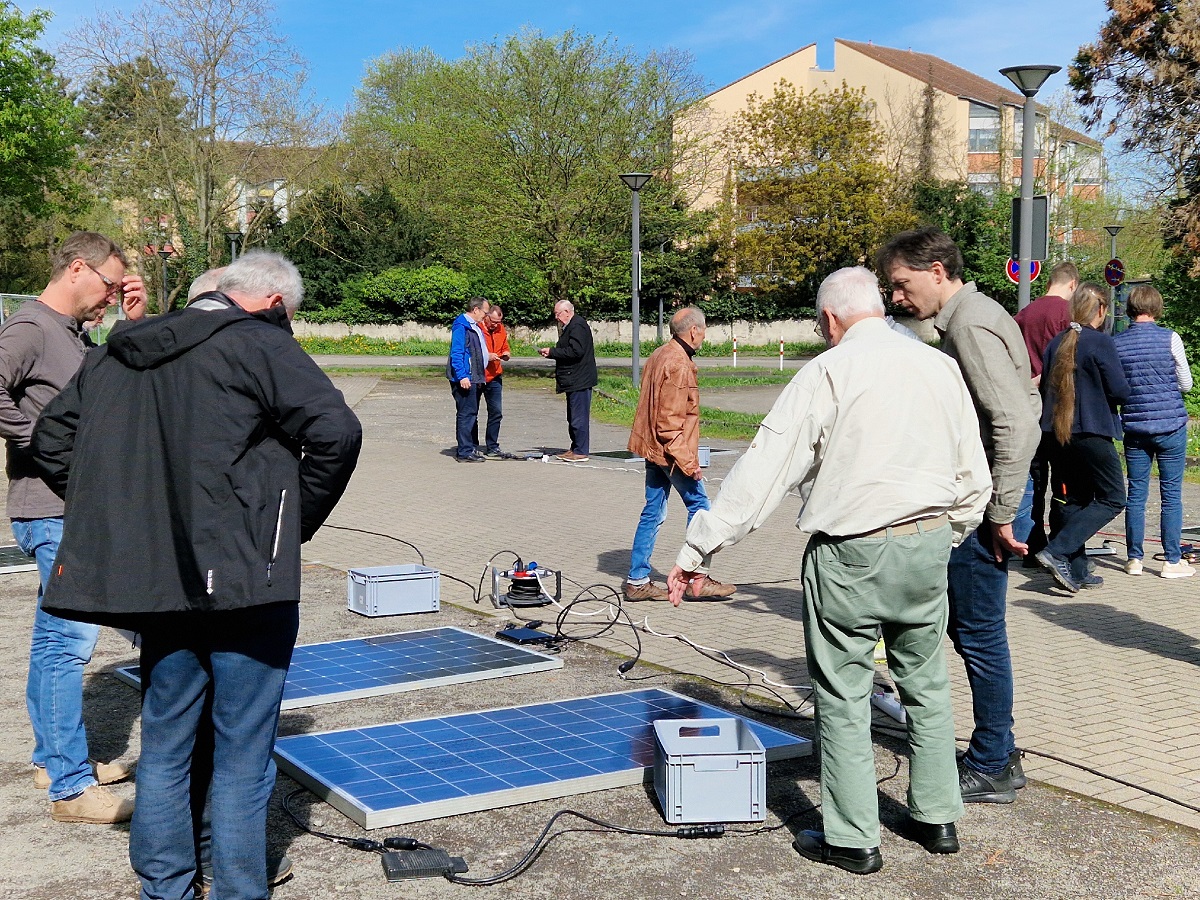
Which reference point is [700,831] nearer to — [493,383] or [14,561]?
[14,561]

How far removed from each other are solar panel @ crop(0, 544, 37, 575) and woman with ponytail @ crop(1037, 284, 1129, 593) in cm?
700

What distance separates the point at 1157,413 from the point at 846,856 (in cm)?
590

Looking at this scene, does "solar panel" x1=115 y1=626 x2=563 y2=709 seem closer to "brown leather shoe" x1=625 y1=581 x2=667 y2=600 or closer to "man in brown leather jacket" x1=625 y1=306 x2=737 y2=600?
"brown leather shoe" x1=625 y1=581 x2=667 y2=600

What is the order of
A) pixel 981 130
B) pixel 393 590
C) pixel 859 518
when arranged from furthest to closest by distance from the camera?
pixel 981 130 → pixel 393 590 → pixel 859 518

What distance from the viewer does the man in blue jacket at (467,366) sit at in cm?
1545

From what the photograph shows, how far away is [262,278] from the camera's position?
3473mm

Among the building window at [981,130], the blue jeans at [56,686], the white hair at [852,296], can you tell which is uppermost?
the building window at [981,130]

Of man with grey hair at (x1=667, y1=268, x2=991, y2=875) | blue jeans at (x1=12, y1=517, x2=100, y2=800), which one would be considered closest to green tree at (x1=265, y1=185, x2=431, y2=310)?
blue jeans at (x1=12, y1=517, x2=100, y2=800)

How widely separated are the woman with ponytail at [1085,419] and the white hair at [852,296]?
181 inches

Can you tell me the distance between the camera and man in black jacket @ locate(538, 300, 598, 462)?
15.7 meters

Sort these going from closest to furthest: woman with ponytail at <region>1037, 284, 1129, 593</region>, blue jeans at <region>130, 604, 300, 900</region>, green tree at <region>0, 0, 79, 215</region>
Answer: blue jeans at <region>130, 604, 300, 900</region>, woman with ponytail at <region>1037, 284, 1129, 593</region>, green tree at <region>0, 0, 79, 215</region>

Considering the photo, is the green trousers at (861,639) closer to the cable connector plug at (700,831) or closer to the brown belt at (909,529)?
the brown belt at (909,529)

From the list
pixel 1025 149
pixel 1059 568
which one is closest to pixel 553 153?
pixel 1025 149

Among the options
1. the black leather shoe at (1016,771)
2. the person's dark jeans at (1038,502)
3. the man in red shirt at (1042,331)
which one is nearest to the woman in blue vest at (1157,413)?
the man in red shirt at (1042,331)
